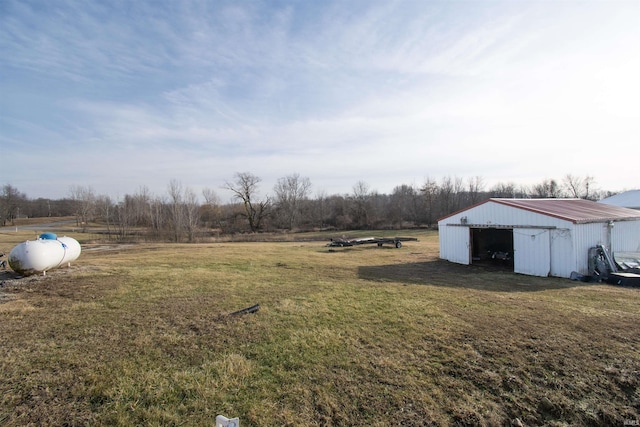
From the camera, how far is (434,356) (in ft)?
18.3

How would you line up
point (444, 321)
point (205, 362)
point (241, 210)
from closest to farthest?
point (205, 362) < point (444, 321) < point (241, 210)

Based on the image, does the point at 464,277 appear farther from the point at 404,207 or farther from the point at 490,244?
the point at 404,207

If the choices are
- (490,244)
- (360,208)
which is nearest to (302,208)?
(360,208)

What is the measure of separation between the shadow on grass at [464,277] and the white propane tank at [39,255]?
42.1 feet

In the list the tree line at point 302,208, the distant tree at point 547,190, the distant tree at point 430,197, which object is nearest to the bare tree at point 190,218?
the tree line at point 302,208

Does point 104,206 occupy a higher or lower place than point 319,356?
higher

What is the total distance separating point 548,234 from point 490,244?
701 cm

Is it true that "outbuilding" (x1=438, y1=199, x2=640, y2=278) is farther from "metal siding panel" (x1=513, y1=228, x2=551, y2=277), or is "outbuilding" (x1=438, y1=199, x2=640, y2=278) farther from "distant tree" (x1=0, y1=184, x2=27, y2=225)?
"distant tree" (x1=0, y1=184, x2=27, y2=225)

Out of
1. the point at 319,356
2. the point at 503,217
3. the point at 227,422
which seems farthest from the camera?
the point at 503,217

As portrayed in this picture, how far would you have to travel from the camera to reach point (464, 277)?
1339cm

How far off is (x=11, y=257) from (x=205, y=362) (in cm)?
1165

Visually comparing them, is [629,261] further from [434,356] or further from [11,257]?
[11,257]

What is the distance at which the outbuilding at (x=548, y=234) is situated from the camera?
12.8 m

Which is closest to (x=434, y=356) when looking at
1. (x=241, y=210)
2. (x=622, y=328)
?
(x=622, y=328)
